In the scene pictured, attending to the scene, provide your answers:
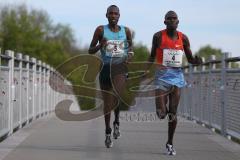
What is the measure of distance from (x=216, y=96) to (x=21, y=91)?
428cm

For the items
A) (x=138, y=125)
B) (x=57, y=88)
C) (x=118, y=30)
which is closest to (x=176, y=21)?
(x=118, y=30)

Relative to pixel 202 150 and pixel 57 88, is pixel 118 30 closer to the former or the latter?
pixel 202 150

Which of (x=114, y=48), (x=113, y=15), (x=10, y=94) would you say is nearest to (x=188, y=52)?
(x=114, y=48)

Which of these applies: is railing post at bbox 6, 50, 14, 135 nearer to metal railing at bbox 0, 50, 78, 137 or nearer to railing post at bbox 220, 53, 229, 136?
metal railing at bbox 0, 50, 78, 137

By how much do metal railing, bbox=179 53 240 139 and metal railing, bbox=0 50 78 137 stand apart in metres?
4.17

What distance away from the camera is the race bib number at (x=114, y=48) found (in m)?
11.8

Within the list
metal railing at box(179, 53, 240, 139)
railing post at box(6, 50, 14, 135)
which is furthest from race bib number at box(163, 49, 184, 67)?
railing post at box(6, 50, 14, 135)

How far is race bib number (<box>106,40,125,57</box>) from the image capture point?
11.8 metres

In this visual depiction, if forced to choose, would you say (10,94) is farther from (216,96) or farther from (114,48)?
(216,96)

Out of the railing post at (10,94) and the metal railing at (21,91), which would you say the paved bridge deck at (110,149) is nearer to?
the railing post at (10,94)

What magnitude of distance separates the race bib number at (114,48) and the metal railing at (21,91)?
2148mm

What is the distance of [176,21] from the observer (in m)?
11.0

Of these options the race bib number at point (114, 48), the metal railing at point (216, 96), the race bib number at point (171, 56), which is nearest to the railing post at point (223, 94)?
the metal railing at point (216, 96)

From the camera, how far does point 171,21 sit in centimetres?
1094
